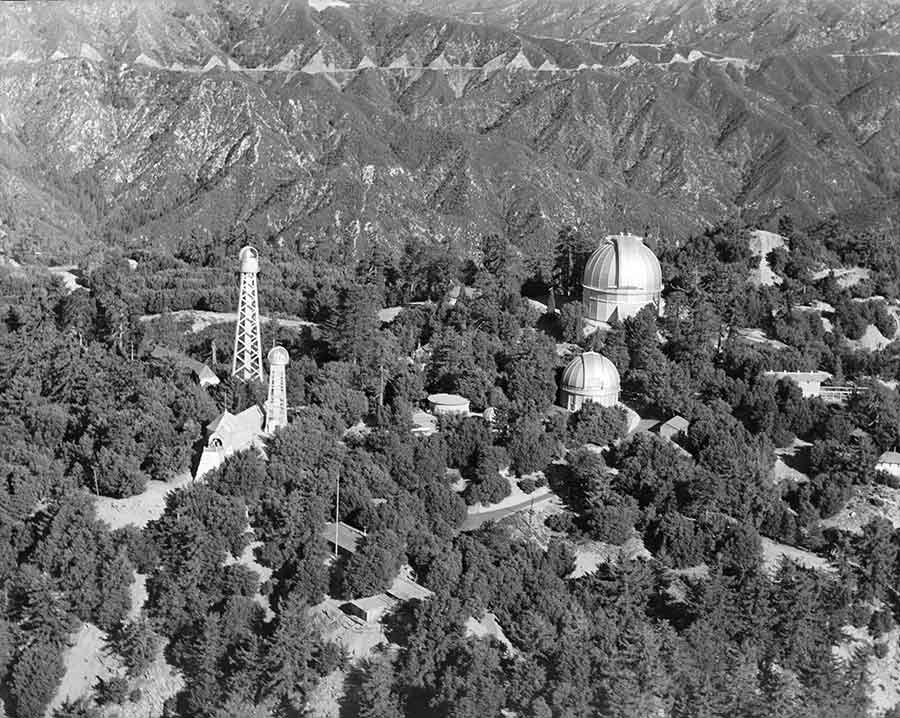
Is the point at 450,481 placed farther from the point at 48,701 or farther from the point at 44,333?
the point at 44,333

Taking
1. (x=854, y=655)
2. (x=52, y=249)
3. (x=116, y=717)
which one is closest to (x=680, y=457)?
(x=854, y=655)

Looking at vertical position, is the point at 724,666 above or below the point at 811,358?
below

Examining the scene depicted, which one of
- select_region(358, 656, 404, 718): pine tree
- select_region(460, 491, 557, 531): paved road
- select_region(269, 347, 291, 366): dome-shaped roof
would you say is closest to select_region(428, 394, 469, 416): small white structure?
select_region(460, 491, 557, 531): paved road

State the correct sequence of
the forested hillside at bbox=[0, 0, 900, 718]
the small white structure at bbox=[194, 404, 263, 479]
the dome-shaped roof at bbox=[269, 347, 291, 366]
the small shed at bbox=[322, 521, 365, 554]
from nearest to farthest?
the forested hillside at bbox=[0, 0, 900, 718] → the small shed at bbox=[322, 521, 365, 554] → the small white structure at bbox=[194, 404, 263, 479] → the dome-shaped roof at bbox=[269, 347, 291, 366]

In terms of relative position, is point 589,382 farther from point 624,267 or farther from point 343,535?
point 343,535

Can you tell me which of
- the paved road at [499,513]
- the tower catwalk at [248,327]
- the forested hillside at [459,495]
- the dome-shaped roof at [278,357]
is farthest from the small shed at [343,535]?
the tower catwalk at [248,327]

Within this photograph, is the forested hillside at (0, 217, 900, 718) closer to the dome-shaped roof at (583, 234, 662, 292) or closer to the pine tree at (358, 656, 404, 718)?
the pine tree at (358, 656, 404, 718)

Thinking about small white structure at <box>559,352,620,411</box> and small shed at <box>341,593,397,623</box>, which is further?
small white structure at <box>559,352,620,411</box>
